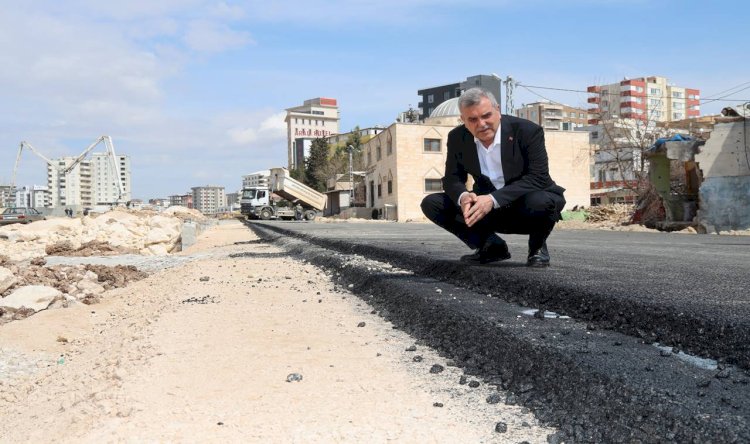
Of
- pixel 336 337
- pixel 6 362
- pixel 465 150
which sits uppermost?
pixel 465 150

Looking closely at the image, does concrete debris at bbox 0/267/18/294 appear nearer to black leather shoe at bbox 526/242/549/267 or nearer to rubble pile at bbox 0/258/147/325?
rubble pile at bbox 0/258/147/325

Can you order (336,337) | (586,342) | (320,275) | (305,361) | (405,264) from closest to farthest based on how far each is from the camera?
(586,342)
(305,361)
(336,337)
(405,264)
(320,275)

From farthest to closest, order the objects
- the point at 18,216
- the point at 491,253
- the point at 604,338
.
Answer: the point at 18,216 → the point at 491,253 → the point at 604,338

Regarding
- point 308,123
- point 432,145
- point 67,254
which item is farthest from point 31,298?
point 308,123

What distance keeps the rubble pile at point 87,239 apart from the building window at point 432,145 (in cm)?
2553

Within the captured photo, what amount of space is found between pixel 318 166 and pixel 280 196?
125ft

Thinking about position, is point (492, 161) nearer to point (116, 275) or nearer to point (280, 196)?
point (116, 275)

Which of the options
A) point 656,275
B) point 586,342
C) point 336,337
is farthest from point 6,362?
point 656,275

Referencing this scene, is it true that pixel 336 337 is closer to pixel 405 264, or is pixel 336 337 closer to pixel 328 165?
pixel 405 264

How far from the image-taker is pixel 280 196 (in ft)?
141

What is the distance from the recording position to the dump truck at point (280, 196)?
41.6m

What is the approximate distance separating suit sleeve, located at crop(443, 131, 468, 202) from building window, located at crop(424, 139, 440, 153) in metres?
38.4

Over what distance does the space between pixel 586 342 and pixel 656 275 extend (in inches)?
73.5

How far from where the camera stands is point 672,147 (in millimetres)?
15891
